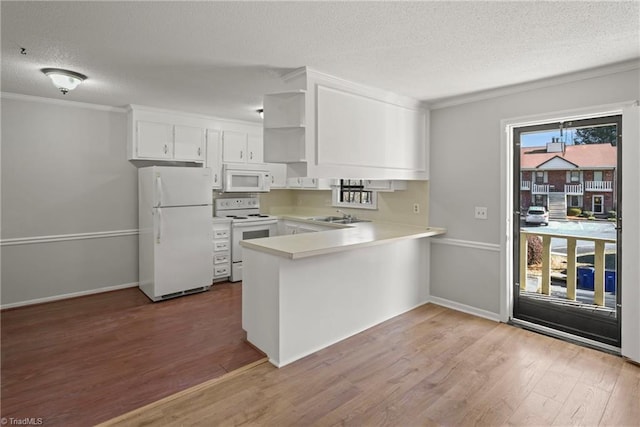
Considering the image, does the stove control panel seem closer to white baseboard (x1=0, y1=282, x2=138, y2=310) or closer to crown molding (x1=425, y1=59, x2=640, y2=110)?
white baseboard (x1=0, y1=282, x2=138, y2=310)

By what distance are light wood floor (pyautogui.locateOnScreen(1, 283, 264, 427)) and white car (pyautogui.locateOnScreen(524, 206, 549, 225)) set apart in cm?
290

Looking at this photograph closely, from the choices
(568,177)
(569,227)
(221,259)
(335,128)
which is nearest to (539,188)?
(568,177)

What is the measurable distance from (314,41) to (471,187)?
240 centimetres

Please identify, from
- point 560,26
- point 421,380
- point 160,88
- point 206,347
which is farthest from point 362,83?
point 206,347

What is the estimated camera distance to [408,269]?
396 cm

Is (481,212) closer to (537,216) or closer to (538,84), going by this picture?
(537,216)

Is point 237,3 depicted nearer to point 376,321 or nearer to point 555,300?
point 376,321

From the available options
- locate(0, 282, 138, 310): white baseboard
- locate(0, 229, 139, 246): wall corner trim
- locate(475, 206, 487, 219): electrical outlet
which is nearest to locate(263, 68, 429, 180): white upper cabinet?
locate(475, 206, 487, 219): electrical outlet

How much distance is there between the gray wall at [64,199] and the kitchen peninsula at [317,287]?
8.28ft

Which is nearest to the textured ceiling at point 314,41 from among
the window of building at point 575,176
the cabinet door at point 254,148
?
the window of building at point 575,176

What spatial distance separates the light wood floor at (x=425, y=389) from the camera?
212 centimetres

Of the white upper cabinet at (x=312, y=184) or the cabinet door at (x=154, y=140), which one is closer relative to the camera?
the cabinet door at (x=154, y=140)

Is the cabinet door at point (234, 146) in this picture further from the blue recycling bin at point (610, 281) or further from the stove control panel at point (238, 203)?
the blue recycling bin at point (610, 281)

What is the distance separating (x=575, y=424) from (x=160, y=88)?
4.30 meters
